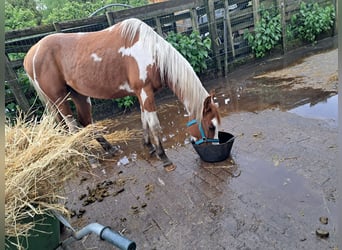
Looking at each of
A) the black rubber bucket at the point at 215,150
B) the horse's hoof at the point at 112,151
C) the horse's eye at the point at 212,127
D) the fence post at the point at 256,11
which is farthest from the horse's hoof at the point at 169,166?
the fence post at the point at 256,11

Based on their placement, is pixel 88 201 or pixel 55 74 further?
pixel 55 74

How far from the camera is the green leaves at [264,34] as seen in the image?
6.16m

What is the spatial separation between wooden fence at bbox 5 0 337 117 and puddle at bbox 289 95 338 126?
8.45 ft

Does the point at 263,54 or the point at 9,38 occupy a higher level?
the point at 9,38

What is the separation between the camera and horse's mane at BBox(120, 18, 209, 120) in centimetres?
261

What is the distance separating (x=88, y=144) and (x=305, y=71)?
15.9 ft

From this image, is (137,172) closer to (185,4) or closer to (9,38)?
(9,38)

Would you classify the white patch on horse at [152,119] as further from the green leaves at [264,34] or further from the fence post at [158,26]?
the green leaves at [264,34]

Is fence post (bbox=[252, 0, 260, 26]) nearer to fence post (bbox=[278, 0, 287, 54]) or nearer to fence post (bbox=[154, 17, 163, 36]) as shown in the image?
fence post (bbox=[278, 0, 287, 54])

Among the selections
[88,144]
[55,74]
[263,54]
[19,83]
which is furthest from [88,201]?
[263,54]

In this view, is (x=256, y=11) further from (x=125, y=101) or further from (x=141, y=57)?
(x=141, y=57)

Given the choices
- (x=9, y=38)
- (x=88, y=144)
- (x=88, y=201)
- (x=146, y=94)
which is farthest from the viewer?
(x=9, y=38)

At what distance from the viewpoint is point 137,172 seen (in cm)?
292

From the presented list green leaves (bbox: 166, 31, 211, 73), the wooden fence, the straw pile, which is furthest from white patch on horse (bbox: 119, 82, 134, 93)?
green leaves (bbox: 166, 31, 211, 73)
